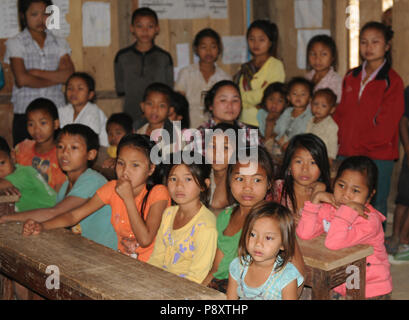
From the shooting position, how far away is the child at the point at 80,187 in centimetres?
290

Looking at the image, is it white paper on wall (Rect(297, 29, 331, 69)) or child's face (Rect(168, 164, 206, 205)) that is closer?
child's face (Rect(168, 164, 206, 205))

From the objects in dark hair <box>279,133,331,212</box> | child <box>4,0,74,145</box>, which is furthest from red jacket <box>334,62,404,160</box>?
child <box>4,0,74,145</box>

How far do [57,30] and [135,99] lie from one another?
135cm

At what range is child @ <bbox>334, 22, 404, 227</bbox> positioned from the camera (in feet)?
13.6

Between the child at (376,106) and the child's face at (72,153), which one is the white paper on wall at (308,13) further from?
the child's face at (72,153)

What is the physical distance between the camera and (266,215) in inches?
86.9

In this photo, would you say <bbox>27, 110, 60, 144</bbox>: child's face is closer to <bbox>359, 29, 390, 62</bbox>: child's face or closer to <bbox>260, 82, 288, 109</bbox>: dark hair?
<bbox>260, 82, 288, 109</bbox>: dark hair

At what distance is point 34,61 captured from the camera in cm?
477

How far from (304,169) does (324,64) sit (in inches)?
80.8

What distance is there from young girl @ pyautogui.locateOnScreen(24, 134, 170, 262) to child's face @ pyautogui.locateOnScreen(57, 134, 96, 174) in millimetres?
309

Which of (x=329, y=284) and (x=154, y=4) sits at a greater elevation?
(x=154, y=4)

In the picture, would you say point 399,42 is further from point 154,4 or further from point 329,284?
point 329,284

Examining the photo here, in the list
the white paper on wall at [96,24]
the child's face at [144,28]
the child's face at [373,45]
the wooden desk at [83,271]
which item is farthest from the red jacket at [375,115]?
the white paper on wall at [96,24]

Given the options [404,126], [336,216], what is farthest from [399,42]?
[336,216]
